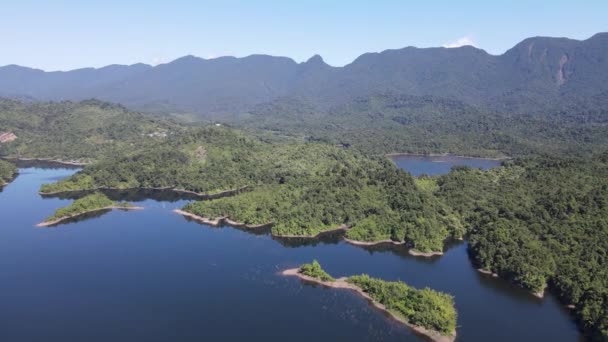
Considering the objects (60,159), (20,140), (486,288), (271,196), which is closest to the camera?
(486,288)

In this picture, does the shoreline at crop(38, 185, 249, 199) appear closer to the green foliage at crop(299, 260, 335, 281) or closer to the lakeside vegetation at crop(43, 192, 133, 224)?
the lakeside vegetation at crop(43, 192, 133, 224)

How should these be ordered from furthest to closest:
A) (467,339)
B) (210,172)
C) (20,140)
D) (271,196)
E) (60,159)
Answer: (20,140), (60,159), (210,172), (271,196), (467,339)

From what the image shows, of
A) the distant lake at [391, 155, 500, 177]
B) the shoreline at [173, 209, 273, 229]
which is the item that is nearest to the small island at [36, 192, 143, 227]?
the shoreline at [173, 209, 273, 229]

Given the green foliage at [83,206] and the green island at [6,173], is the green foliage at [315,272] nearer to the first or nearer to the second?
the green foliage at [83,206]

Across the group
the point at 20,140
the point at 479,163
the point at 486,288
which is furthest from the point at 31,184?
the point at 479,163

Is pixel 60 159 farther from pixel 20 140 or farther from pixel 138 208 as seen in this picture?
pixel 138 208

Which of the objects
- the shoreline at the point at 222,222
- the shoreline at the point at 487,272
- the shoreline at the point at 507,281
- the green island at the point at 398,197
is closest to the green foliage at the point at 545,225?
the green island at the point at 398,197

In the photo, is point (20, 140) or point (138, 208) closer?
point (138, 208)
